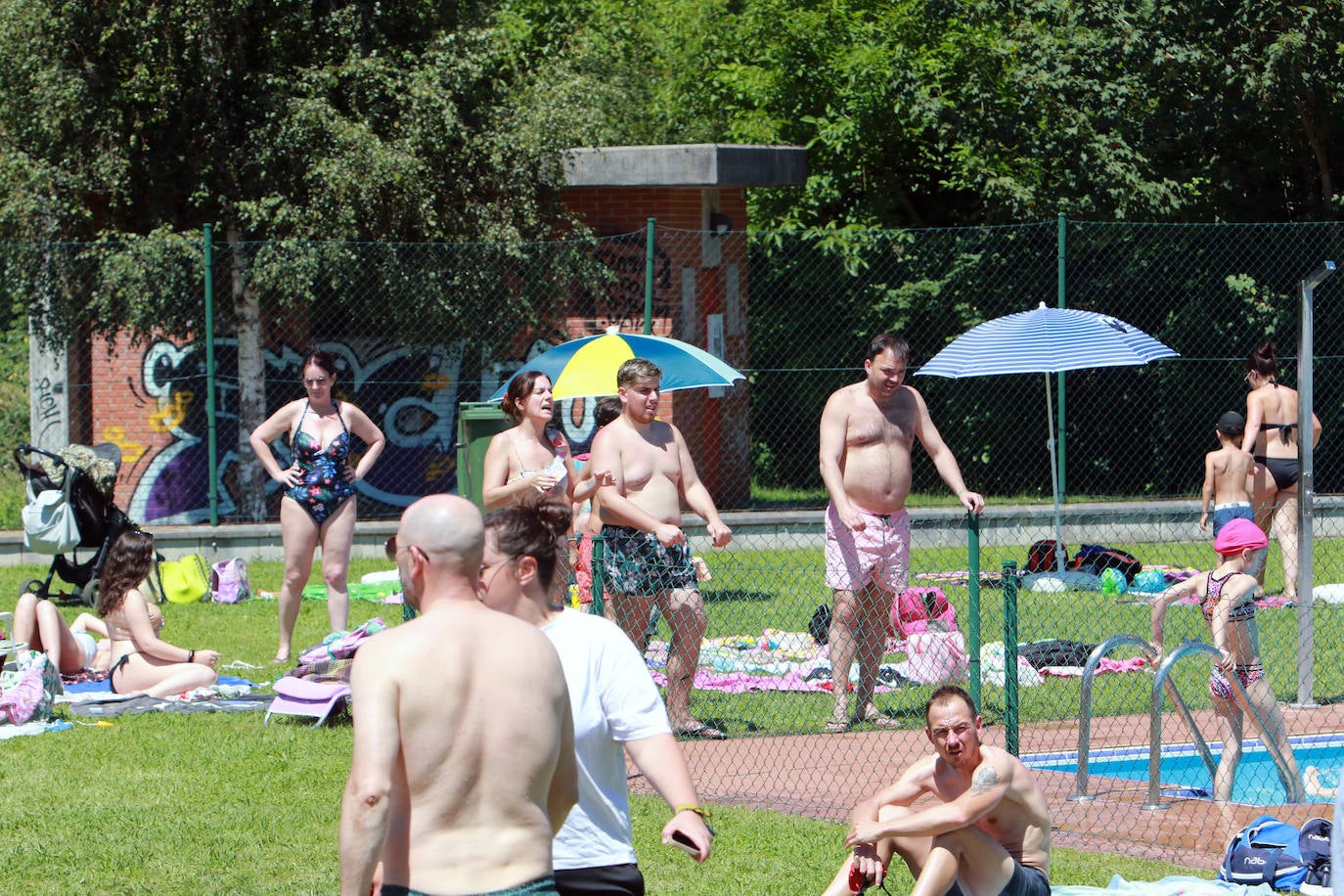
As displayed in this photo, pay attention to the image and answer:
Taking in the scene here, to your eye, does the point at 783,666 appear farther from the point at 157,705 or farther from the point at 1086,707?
the point at 157,705

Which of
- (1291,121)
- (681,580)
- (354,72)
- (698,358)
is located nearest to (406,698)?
(681,580)

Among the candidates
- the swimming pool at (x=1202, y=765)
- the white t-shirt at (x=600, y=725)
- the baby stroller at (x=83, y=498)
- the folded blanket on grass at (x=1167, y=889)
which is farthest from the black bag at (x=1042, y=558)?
the white t-shirt at (x=600, y=725)

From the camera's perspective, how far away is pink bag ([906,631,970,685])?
8477 mm

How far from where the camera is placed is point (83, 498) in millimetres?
11297

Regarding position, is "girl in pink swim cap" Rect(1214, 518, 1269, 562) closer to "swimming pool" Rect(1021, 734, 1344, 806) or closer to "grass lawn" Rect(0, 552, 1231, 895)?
"swimming pool" Rect(1021, 734, 1344, 806)

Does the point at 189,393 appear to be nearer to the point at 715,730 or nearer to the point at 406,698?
the point at 715,730

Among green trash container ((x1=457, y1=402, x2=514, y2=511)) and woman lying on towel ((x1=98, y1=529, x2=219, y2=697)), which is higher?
green trash container ((x1=457, y1=402, x2=514, y2=511))

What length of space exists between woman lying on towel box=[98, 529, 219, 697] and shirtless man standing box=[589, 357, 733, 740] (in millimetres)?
2476

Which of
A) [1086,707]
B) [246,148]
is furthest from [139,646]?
[246,148]

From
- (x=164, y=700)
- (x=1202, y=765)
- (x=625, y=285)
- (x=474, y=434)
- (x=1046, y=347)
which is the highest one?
(x=625, y=285)

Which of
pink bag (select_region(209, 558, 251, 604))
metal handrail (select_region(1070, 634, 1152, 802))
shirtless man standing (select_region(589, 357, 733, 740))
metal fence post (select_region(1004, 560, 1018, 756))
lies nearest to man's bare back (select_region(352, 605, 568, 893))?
metal fence post (select_region(1004, 560, 1018, 756))

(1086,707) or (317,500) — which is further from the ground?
(317,500)

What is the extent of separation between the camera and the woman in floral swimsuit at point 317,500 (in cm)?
915

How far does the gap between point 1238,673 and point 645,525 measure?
8.37 ft
